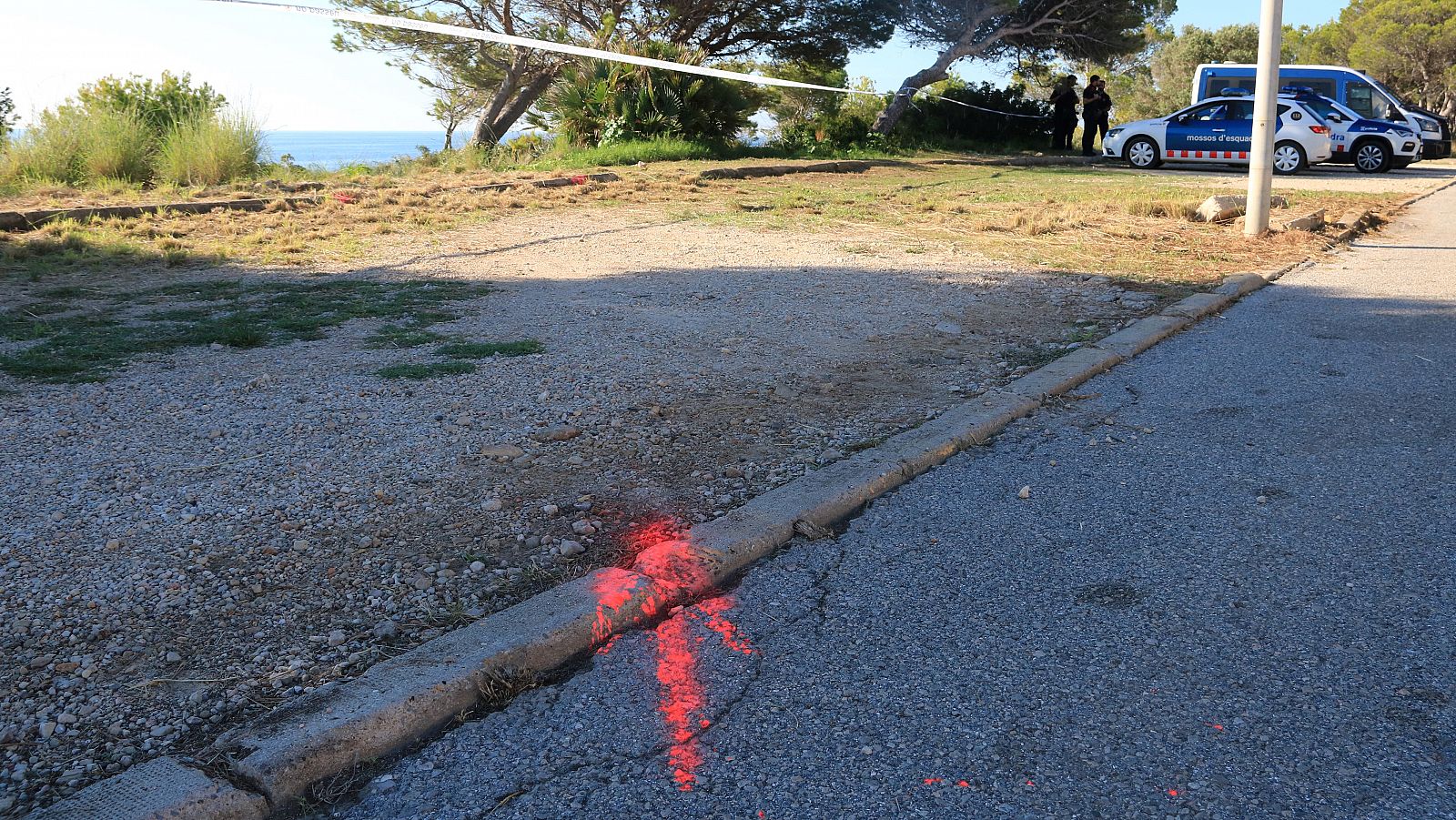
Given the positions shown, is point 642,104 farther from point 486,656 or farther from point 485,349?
point 486,656

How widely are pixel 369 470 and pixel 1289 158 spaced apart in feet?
64.6

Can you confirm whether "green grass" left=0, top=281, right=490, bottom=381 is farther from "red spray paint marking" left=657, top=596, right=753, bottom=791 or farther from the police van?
the police van

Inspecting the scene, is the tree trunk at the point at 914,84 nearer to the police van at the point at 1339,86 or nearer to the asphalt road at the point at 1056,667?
the police van at the point at 1339,86

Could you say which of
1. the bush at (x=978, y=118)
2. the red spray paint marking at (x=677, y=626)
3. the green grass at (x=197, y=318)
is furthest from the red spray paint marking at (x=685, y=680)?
the bush at (x=978, y=118)

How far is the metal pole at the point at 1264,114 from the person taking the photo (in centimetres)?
956

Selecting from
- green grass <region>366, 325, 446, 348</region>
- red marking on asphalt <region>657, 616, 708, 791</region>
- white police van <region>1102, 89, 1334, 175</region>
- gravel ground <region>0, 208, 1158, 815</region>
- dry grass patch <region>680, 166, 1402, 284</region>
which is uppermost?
white police van <region>1102, 89, 1334, 175</region>

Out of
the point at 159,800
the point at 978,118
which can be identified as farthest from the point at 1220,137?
the point at 159,800

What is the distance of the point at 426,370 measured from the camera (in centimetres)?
521

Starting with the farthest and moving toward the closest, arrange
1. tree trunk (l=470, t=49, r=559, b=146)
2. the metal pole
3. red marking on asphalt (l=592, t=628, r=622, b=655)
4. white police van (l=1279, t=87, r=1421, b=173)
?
1. tree trunk (l=470, t=49, r=559, b=146)
2. white police van (l=1279, t=87, r=1421, b=173)
3. the metal pole
4. red marking on asphalt (l=592, t=628, r=622, b=655)

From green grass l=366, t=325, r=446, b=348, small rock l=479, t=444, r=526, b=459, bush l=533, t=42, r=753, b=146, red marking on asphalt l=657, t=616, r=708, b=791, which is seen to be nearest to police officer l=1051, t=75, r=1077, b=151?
bush l=533, t=42, r=753, b=146

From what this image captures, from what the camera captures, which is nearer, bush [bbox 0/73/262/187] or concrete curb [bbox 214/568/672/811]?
concrete curb [bbox 214/568/672/811]

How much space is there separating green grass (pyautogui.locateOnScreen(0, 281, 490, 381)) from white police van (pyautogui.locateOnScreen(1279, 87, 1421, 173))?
1882cm

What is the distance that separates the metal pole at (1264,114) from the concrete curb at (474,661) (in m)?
7.00

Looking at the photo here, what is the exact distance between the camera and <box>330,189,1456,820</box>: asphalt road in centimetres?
225
